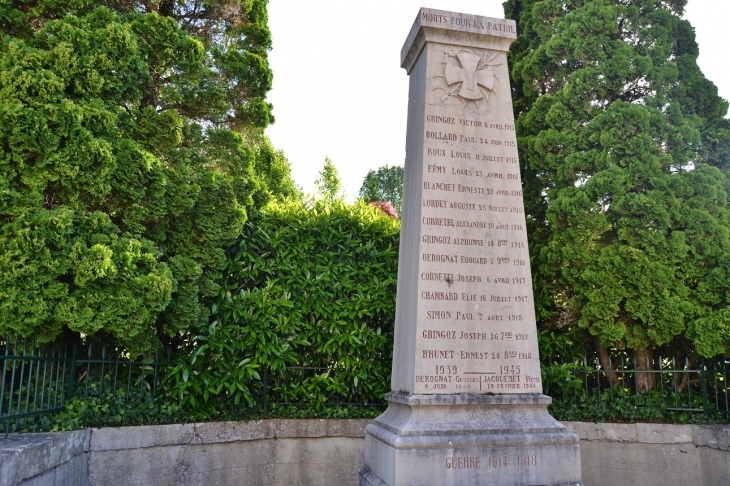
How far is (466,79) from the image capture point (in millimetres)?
5668

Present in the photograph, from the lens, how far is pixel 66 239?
525 cm

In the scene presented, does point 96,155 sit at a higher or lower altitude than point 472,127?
lower

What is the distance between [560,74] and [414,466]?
6397 mm

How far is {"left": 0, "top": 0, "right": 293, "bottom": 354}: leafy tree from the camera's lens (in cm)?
506

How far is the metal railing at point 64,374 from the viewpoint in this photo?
5480 millimetres

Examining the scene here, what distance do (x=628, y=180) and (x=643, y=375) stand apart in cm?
262

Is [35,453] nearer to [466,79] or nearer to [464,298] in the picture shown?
[464,298]

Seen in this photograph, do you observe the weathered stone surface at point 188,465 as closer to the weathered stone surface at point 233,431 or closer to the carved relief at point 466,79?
the weathered stone surface at point 233,431

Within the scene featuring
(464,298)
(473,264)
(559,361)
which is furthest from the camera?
(559,361)

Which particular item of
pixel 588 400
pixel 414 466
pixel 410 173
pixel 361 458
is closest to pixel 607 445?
pixel 588 400

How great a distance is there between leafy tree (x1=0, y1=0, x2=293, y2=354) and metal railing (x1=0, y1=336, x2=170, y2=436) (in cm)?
37

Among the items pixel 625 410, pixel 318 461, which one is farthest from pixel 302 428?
pixel 625 410

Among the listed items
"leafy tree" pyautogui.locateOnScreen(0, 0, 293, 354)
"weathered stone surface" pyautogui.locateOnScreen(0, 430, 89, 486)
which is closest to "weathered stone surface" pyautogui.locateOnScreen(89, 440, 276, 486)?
"weathered stone surface" pyautogui.locateOnScreen(0, 430, 89, 486)

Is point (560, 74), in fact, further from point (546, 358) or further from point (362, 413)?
point (362, 413)
